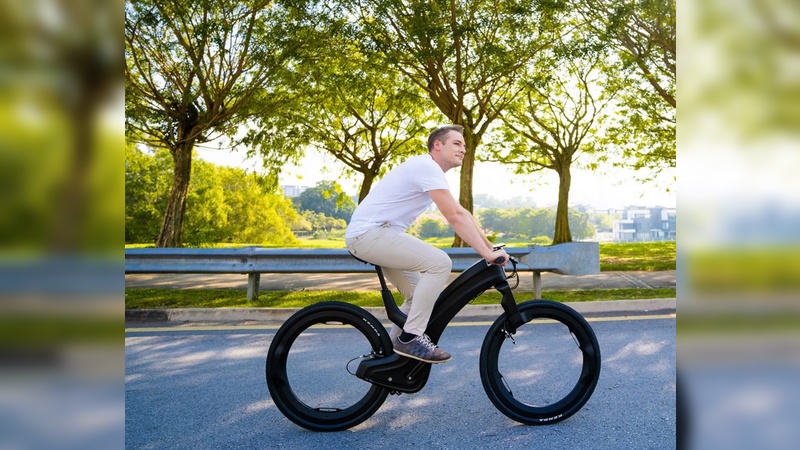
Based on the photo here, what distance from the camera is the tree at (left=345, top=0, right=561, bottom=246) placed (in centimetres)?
1633

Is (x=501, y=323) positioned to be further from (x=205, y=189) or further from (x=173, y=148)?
(x=205, y=189)

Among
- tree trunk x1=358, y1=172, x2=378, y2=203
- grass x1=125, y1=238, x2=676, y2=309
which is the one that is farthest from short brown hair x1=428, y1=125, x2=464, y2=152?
tree trunk x1=358, y1=172, x2=378, y2=203

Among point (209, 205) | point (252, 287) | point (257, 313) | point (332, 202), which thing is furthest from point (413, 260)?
point (209, 205)

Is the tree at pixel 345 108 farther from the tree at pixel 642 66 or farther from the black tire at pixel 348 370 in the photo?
the black tire at pixel 348 370

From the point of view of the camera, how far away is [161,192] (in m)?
37.7

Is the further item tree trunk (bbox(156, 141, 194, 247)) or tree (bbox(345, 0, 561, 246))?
tree trunk (bbox(156, 141, 194, 247))

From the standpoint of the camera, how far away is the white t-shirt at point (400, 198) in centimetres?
411

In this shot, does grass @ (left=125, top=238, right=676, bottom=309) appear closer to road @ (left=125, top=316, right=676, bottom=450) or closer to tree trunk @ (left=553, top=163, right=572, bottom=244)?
road @ (left=125, top=316, right=676, bottom=450)

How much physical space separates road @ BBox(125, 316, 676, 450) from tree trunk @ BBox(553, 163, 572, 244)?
21.4 metres

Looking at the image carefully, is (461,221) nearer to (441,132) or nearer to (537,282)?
(441,132)

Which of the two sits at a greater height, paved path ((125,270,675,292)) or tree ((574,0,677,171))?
tree ((574,0,677,171))

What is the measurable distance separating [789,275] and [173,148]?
64.2 feet

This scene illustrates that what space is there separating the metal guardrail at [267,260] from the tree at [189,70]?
30.6 ft

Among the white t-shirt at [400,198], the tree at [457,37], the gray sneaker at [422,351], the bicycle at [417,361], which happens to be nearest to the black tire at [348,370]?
the bicycle at [417,361]
